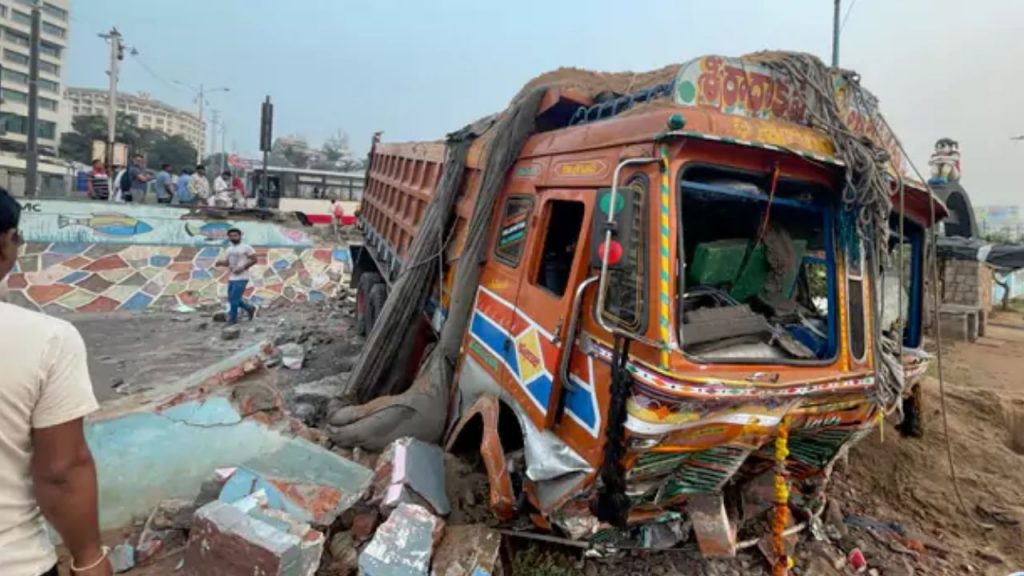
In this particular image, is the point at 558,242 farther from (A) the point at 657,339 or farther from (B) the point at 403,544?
(B) the point at 403,544

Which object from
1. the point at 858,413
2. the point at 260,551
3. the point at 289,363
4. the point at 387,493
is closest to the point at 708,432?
the point at 858,413

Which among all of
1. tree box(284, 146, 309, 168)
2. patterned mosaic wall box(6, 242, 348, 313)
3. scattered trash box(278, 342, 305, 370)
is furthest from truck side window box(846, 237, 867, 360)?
tree box(284, 146, 309, 168)

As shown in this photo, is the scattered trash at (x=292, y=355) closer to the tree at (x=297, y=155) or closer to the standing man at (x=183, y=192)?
the standing man at (x=183, y=192)

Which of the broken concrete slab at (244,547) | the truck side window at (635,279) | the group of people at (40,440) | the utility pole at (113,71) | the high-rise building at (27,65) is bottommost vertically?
the broken concrete slab at (244,547)

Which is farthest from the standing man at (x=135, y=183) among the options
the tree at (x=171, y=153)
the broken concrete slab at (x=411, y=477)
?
the tree at (x=171, y=153)

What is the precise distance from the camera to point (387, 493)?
3199 mm

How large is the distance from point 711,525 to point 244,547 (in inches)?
83.4

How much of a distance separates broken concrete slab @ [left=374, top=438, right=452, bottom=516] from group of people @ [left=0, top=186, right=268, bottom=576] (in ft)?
5.77

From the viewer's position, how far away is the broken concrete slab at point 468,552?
2865 millimetres

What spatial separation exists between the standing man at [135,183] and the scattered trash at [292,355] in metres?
8.54

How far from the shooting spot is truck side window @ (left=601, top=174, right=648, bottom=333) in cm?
248

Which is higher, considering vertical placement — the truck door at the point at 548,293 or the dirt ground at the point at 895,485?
the truck door at the point at 548,293

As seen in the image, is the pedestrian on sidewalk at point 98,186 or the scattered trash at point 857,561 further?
the pedestrian on sidewalk at point 98,186

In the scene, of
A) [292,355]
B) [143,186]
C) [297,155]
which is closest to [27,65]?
[297,155]
